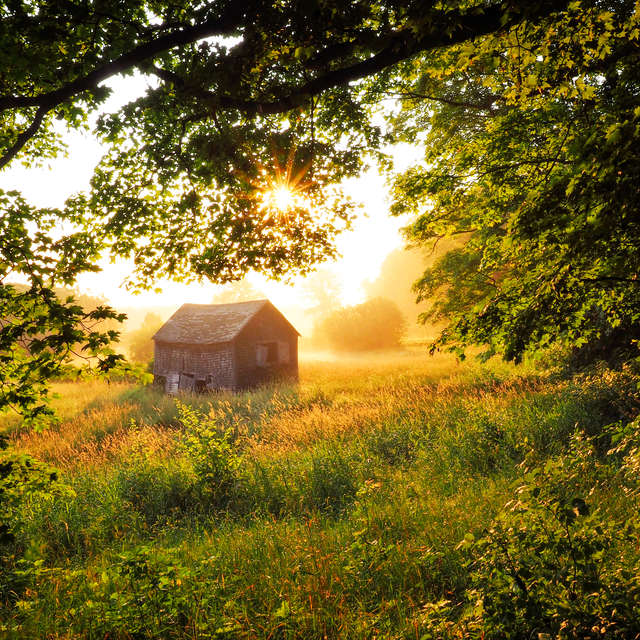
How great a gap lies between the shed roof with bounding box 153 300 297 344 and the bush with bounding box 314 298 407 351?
2442cm

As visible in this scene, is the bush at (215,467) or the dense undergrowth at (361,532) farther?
the bush at (215,467)

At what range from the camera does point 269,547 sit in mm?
4398

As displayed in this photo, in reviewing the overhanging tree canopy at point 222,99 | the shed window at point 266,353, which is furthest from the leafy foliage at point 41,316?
the shed window at point 266,353

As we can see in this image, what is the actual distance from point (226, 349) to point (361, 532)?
63.3 feet

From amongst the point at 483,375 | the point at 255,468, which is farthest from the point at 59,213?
the point at 483,375

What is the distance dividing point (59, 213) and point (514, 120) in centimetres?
620

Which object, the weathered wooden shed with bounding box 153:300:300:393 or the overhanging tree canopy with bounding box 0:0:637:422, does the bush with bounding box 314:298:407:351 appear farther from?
the overhanging tree canopy with bounding box 0:0:637:422

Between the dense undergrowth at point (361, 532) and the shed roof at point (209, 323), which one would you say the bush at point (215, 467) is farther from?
the shed roof at point (209, 323)

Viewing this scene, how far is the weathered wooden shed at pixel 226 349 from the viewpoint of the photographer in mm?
22422

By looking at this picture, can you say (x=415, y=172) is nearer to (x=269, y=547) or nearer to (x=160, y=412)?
(x=269, y=547)

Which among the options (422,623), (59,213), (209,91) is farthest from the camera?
(209,91)

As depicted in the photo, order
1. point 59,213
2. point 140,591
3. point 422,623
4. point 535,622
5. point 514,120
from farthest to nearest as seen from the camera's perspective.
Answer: point 514,120 < point 59,213 < point 140,591 < point 422,623 < point 535,622

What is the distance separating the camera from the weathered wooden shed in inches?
883

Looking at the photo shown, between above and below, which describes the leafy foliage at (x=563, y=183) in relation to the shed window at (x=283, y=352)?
above
